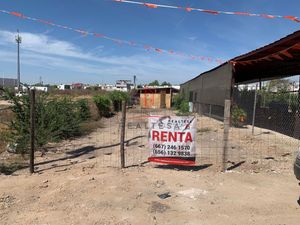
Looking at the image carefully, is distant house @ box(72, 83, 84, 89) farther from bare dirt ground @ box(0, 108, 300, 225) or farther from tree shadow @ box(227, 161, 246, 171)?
tree shadow @ box(227, 161, 246, 171)

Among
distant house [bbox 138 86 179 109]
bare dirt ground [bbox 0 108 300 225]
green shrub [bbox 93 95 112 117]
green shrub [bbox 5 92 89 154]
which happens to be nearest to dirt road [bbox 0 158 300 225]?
bare dirt ground [bbox 0 108 300 225]

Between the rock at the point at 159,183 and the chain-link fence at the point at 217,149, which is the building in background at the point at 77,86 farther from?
the rock at the point at 159,183

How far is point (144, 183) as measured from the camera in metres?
6.52

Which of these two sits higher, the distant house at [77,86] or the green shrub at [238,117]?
the distant house at [77,86]

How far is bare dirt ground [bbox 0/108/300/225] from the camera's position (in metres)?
5.00

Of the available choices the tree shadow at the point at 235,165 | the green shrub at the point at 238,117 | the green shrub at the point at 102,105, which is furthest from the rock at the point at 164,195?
the green shrub at the point at 102,105

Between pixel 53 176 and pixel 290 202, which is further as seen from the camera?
pixel 53 176

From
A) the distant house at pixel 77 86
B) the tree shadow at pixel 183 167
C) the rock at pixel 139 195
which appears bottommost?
the rock at pixel 139 195

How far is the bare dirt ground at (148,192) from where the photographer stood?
5000 millimetres

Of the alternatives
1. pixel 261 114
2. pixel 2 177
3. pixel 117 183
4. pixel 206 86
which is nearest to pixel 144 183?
pixel 117 183

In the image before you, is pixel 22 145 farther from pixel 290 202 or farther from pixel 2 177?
pixel 290 202

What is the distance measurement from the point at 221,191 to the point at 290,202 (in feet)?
3.81

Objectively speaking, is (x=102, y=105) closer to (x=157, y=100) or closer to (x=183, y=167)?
(x=183, y=167)

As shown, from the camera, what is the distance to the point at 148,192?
6027mm
